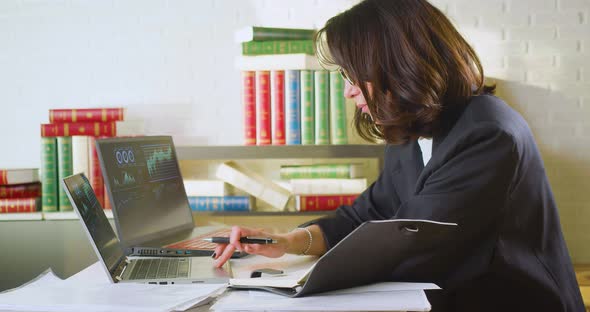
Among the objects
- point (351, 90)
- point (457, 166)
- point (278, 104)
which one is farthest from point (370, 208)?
point (278, 104)

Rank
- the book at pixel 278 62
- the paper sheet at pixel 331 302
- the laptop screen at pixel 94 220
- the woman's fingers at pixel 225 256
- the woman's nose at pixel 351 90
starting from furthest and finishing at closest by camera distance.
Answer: the book at pixel 278 62
the woman's nose at pixel 351 90
the woman's fingers at pixel 225 256
the laptop screen at pixel 94 220
the paper sheet at pixel 331 302

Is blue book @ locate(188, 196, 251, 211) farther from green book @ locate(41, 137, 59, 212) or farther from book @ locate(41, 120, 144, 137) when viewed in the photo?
green book @ locate(41, 137, 59, 212)

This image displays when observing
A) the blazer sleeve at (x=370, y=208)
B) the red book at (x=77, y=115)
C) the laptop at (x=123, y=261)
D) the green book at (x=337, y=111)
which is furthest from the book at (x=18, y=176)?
the blazer sleeve at (x=370, y=208)

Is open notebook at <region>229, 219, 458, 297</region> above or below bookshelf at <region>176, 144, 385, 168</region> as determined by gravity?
below

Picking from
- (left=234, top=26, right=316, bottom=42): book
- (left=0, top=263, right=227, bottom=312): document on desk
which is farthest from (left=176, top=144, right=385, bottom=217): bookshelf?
(left=0, top=263, right=227, bottom=312): document on desk

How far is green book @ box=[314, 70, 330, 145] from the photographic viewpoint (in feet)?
8.64

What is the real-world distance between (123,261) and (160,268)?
14cm

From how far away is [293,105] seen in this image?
2631 mm

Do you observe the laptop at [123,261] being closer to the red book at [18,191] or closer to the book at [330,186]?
the book at [330,186]

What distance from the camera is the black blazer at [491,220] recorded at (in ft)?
4.25

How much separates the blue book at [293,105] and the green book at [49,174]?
95cm

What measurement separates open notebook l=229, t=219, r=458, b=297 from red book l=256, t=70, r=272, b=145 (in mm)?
1479

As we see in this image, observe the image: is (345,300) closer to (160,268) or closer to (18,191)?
(160,268)

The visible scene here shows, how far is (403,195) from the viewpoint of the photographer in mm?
1688
